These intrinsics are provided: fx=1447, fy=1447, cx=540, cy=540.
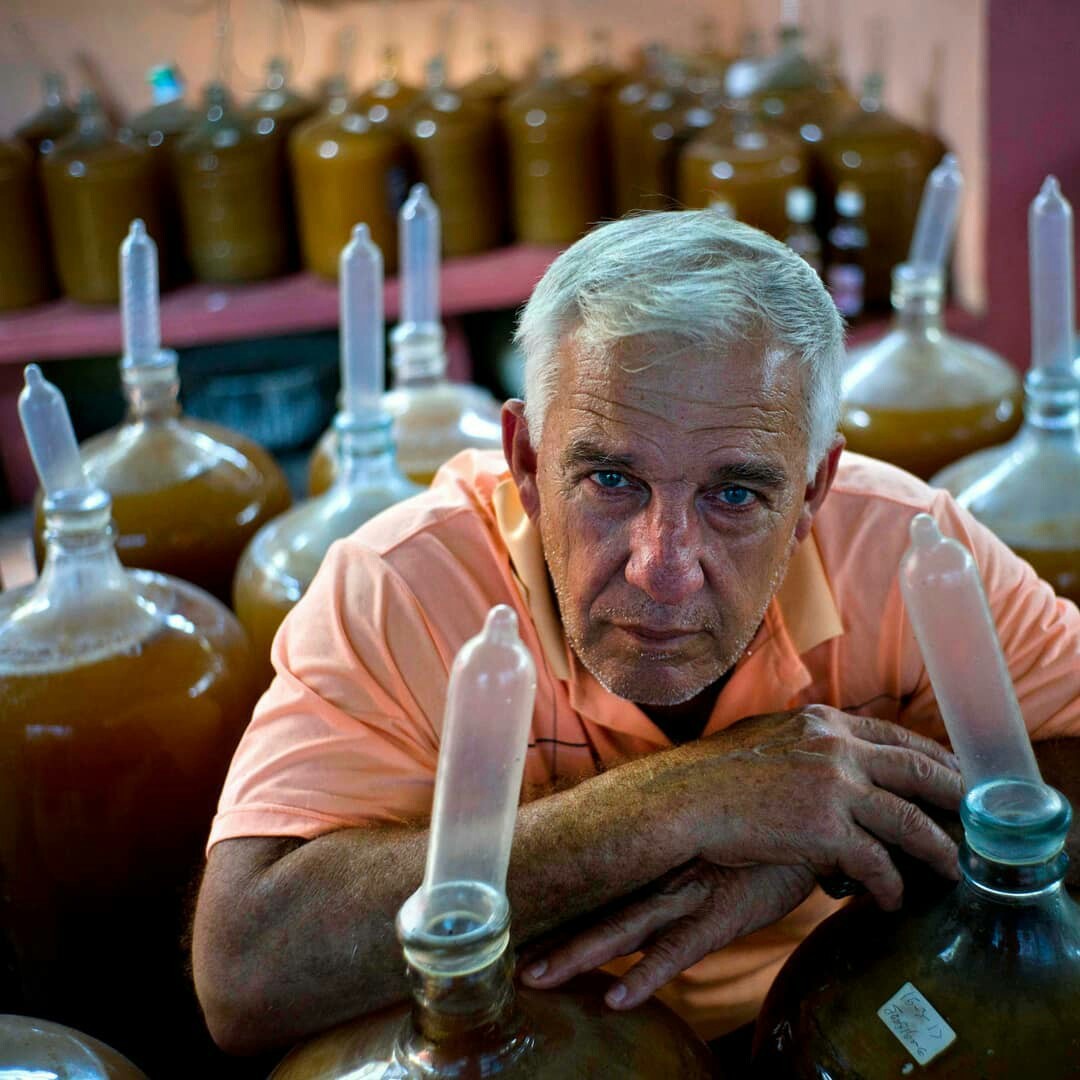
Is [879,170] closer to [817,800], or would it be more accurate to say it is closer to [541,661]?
[541,661]

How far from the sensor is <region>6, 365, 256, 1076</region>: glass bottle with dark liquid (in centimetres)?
129

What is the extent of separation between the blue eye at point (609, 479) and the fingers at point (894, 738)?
239 mm

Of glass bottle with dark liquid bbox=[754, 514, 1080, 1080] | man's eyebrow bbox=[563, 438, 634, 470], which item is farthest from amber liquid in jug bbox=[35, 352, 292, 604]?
glass bottle with dark liquid bbox=[754, 514, 1080, 1080]

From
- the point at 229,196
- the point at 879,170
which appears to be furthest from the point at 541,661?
the point at 229,196

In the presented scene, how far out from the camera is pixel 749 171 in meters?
3.18

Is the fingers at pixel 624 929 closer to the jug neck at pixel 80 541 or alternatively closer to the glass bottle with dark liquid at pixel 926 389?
the jug neck at pixel 80 541

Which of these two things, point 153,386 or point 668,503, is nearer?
point 668,503

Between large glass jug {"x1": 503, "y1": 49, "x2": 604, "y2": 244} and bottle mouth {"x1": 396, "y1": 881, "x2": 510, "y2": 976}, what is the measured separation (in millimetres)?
2999

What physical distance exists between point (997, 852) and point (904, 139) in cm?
277

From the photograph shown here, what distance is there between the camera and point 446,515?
1.21m

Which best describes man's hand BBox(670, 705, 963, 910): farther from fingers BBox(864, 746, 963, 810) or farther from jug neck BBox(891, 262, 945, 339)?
jug neck BBox(891, 262, 945, 339)

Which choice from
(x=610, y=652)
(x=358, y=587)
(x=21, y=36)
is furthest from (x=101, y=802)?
(x=21, y=36)

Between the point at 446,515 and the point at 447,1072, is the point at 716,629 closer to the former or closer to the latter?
the point at 446,515

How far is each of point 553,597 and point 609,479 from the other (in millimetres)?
180
